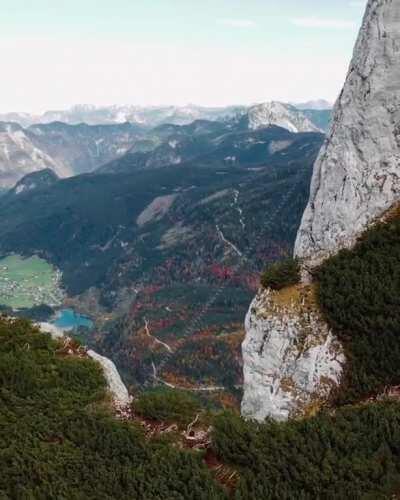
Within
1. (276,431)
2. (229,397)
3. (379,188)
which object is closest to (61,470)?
(276,431)

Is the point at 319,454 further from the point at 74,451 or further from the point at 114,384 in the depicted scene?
the point at 114,384

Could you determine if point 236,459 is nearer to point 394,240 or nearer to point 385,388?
point 385,388

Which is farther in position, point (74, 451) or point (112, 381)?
point (112, 381)

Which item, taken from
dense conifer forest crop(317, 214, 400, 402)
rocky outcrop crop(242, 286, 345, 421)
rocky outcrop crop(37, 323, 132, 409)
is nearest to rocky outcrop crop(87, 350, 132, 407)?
rocky outcrop crop(37, 323, 132, 409)

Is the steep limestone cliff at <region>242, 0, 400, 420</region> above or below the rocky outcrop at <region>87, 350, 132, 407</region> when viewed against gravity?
above

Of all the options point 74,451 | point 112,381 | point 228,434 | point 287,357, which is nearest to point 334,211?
point 287,357

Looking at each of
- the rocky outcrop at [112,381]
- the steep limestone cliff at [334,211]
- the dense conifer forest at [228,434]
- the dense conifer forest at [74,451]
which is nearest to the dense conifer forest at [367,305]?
the dense conifer forest at [228,434]

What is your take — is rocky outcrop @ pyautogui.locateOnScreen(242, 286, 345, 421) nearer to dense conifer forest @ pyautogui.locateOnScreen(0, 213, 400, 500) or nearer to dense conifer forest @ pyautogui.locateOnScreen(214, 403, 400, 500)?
dense conifer forest @ pyautogui.locateOnScreen(0, 213, 400, 500)
